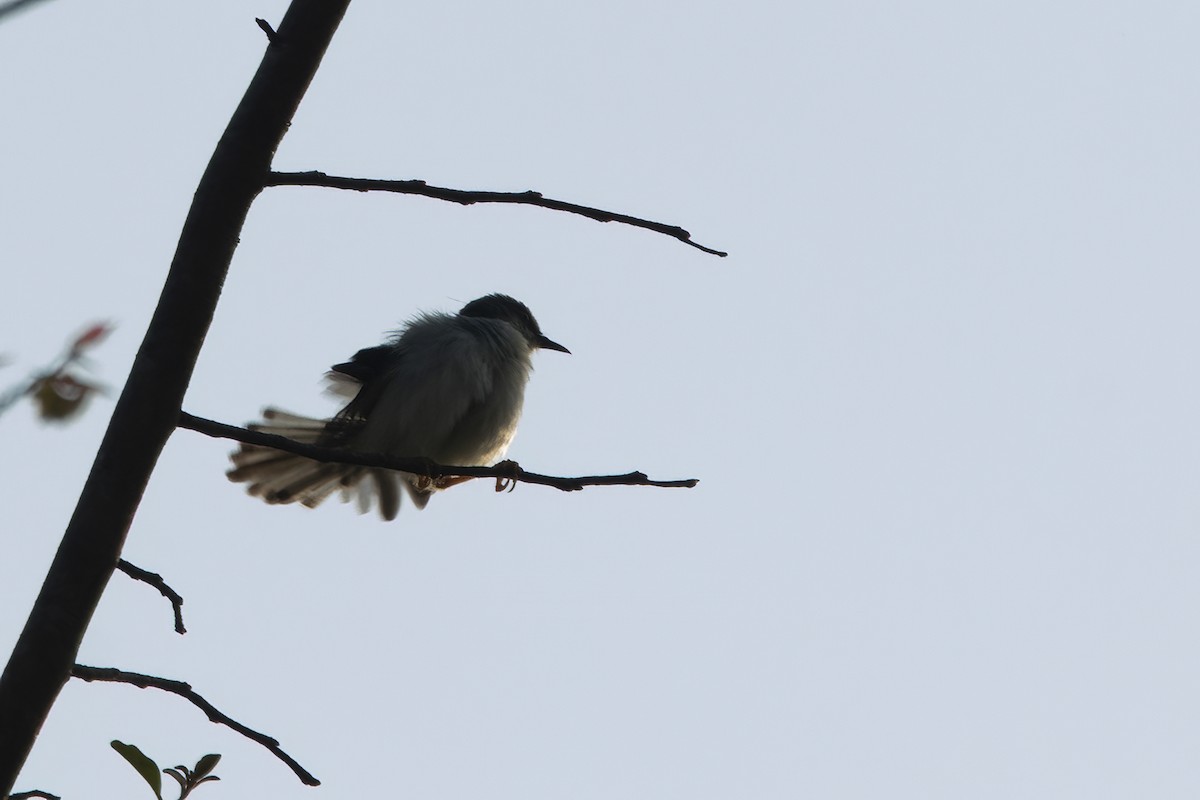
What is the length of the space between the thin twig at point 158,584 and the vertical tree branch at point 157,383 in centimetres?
13

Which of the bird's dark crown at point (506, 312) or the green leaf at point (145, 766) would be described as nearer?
the green leaf at point (145, 766)

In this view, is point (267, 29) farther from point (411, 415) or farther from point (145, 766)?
point (411, 415)

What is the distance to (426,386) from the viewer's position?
23.4 feet

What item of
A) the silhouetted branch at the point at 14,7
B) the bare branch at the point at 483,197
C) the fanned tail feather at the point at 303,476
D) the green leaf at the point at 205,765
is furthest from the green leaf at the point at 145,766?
the fanned tail feather at the point at 303,476

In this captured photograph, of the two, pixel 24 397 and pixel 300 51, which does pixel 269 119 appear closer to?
pixel 300 51

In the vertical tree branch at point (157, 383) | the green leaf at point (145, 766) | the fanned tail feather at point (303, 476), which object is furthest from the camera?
the fanned tail feather at point (303, 476)

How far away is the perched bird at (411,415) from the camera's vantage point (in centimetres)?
714

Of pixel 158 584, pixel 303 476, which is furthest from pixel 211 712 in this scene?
pixel 303 476

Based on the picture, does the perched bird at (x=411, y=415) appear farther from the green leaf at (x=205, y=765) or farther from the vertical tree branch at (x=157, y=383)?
the vertical tree branch at (x=157, y=383)

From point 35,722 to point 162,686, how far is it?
1.56 feet

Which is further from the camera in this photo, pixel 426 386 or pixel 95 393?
pixel 426 386

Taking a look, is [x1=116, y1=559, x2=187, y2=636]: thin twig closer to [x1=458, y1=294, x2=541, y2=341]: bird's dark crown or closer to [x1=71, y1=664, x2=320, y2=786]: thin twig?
[x1=71, y1=664, x2=320, y2=786]: thin twig

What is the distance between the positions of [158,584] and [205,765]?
656 mm

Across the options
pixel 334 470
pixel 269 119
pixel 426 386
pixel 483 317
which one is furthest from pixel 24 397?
pixel 483 317
